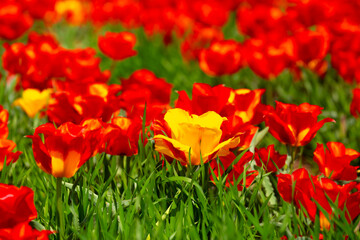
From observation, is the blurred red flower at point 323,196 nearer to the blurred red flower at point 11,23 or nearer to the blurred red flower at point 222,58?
the blurred red flower at point 222,58

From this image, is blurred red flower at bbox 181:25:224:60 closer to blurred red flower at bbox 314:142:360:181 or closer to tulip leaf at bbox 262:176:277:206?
tulip leaf at bbox 262:176:277:206

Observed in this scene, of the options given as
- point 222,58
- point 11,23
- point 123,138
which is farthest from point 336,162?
point 11,23

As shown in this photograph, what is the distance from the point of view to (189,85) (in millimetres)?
3309

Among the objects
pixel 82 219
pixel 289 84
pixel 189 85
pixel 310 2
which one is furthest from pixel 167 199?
pixel 310 2

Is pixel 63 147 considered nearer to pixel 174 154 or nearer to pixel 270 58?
pixel 174 154

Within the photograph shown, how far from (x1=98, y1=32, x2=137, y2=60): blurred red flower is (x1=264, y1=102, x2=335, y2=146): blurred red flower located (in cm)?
138

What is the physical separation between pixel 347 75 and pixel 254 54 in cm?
48

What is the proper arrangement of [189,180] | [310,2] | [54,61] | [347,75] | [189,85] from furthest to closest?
[310,2]
[189,85]
[347,75]
[54,61]
[189,180]

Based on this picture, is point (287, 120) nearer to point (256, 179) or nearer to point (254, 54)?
Result: point (256, 179)

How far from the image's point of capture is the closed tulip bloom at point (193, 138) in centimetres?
145

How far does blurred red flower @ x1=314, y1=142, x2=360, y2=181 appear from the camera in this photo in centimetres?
160

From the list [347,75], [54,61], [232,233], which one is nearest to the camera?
[232,233]

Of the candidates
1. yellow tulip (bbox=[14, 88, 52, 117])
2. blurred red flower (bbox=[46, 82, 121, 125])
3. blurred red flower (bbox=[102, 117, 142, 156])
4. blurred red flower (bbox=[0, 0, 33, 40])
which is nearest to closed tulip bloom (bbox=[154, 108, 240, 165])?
A: blurred red flower (bbox=[102, 117, 142, 156])

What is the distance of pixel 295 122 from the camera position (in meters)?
1.69
